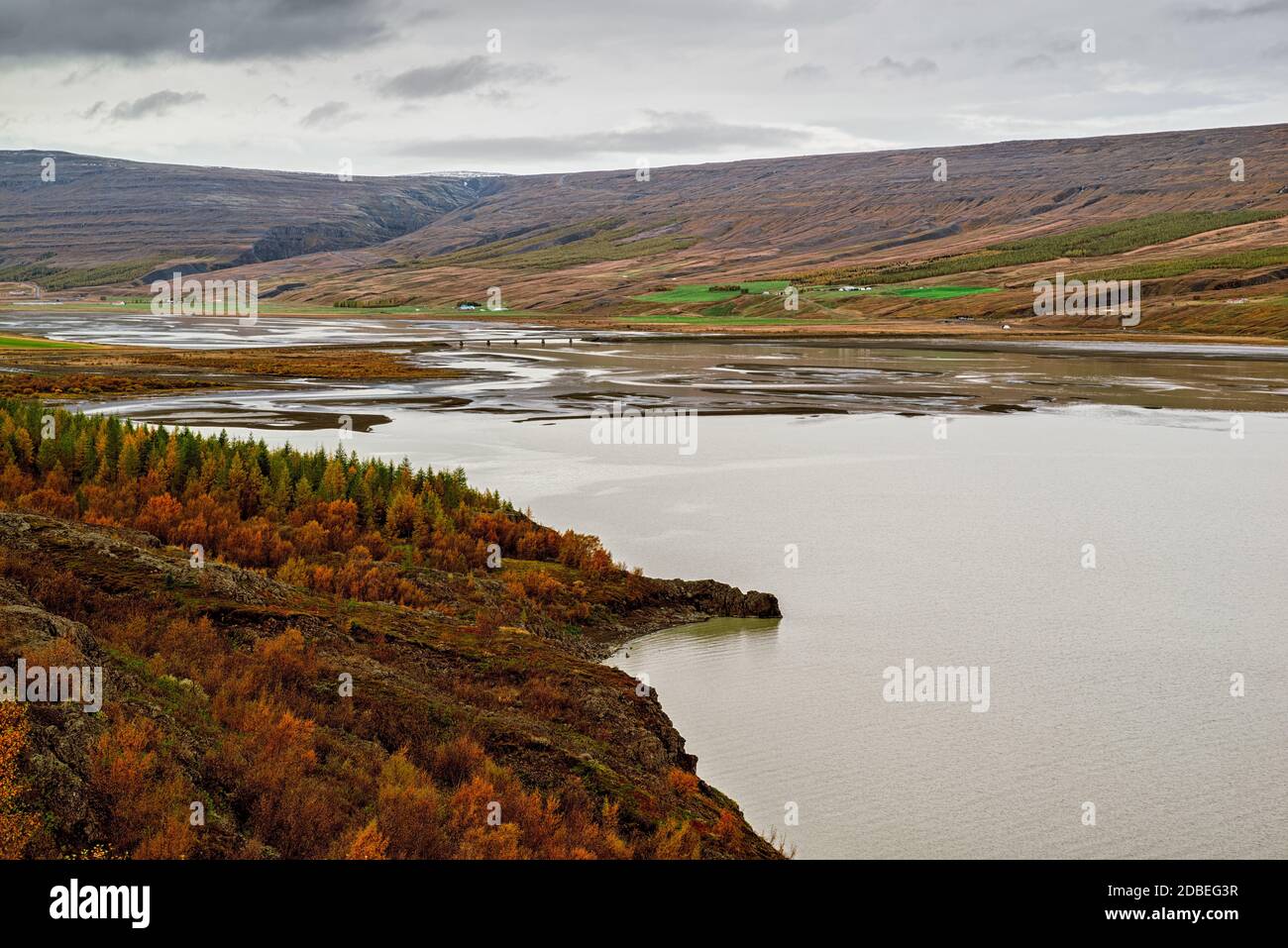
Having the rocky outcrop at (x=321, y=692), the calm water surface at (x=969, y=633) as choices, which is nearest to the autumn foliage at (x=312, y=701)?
the rocky outcrop at (x=321, y=692)

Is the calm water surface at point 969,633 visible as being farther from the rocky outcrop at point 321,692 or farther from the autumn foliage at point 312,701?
the autumn foliage at point 312,701

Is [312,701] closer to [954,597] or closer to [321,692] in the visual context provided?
[321,692]

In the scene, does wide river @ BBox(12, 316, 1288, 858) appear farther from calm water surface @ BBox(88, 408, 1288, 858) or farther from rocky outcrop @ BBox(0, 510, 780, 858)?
rocky outcrop @ BBox(0, 510, 780, 858)

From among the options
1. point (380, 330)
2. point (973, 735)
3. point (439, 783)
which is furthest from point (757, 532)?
point (380, 330)

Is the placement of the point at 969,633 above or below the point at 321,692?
below

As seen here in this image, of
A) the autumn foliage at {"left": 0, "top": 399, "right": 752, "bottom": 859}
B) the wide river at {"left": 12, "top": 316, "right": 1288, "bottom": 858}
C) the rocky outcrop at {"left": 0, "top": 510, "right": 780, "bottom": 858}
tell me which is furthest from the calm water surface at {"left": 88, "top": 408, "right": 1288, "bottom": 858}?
the autumn foliage at {"left": 0, "top": 399, "right": 752, "bottom": 859}

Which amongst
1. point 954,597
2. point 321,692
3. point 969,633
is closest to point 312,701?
point 321,692

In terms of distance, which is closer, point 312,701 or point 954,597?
point 312,701
